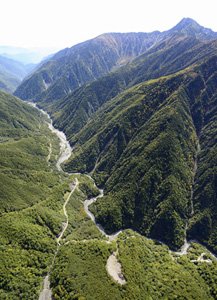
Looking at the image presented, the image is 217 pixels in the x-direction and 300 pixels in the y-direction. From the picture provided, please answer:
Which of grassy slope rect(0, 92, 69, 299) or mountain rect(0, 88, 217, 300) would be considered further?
grassy slope rect(0, 92, 69, 299)

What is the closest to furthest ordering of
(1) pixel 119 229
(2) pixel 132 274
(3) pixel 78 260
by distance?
(2) pixel 132 274 → (3) pixel 78 260 → (1) pixel 119 229

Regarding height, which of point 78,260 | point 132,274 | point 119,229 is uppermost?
point 78,260

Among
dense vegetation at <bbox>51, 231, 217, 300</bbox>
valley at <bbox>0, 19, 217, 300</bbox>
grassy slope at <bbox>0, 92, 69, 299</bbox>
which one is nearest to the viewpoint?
dense vegetation at <bbox>51, 231, 217, 300</bbox>

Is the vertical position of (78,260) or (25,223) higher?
(25,223)

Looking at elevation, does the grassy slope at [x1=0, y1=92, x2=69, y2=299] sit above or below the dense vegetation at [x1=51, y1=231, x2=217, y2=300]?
above

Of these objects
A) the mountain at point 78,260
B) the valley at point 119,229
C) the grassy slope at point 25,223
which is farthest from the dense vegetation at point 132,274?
the grassy slope at point 25,223

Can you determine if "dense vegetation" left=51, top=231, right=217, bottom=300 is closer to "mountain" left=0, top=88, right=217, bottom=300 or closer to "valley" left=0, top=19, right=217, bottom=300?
"mountain" left=0, top=88, right=217, bottom=300

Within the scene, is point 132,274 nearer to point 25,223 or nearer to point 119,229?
point 119,229

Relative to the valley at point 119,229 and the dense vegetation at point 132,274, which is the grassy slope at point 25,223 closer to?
the valley at point 119,229

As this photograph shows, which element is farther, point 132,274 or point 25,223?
point 25,223

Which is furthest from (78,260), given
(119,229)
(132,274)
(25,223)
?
(119,229)

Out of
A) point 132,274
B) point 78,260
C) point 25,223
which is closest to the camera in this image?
point 132,274

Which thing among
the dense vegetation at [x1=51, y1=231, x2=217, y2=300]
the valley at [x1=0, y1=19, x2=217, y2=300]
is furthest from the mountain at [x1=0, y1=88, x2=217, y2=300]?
the valley at [x1=0, y1=19, x2=217, y2=300]
